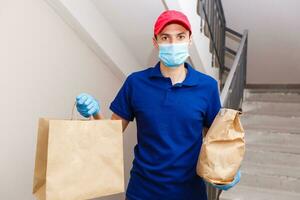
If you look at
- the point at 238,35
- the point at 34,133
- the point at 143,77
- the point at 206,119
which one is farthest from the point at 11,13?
the point at 238,35

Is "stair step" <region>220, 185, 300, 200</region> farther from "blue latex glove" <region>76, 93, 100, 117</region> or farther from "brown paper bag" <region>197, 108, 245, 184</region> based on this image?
"blue latex glove" <region>76, 93, 100, 117</region>

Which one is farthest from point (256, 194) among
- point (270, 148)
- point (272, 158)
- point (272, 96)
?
point (272, 96)

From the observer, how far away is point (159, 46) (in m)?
1.35

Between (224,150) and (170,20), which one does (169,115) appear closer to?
(224,150)

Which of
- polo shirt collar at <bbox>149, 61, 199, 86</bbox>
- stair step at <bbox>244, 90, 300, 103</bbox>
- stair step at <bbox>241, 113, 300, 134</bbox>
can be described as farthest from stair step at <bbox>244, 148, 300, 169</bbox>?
polo shirt collar at <bbox>149, 61, 199, 86</bbox>

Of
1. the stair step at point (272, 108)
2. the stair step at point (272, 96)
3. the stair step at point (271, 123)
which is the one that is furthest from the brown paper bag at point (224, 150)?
the stair step at point (272, 96)

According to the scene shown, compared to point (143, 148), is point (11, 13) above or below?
above

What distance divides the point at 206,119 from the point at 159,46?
359mm

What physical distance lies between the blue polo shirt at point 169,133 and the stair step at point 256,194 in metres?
0.80

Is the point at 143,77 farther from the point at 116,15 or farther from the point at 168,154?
the point at 116,15

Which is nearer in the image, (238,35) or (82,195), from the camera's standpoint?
(82,195)

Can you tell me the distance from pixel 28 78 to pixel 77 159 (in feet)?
2.71

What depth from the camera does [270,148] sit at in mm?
2576

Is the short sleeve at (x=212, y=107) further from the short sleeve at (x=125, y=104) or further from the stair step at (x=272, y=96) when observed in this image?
the stair step at (x=272, y=96)
